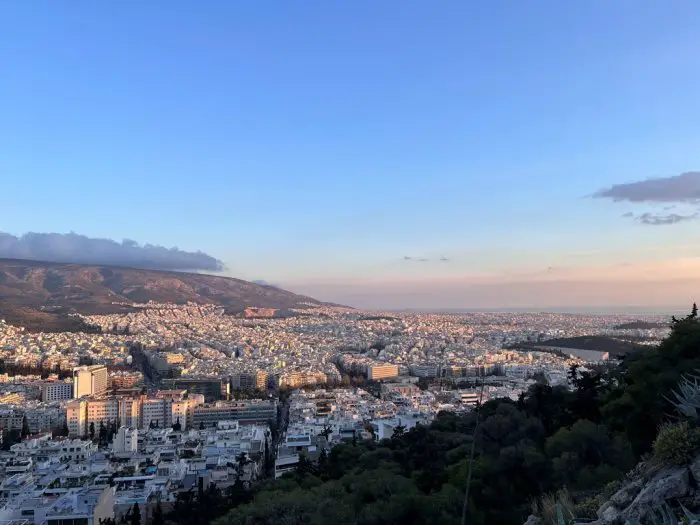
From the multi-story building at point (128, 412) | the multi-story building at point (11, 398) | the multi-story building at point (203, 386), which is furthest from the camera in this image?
the multi-story building at point (203, 386)

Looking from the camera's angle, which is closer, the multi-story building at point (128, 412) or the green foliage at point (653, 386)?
the green foliage at point (653, 386)

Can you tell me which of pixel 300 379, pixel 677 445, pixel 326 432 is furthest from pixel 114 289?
pixel 677 445

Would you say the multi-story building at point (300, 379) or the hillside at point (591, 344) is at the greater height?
the hillside at point (591, 344)

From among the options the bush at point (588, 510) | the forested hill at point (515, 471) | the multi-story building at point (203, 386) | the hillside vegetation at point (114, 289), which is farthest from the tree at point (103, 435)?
the hillside vegetation at point (114, 289)

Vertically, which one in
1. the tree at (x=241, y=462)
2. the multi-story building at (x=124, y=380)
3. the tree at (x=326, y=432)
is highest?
the tree at (x=326, y=432)

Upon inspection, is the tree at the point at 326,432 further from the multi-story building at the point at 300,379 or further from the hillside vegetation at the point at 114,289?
the hillside vegetation at the point at 114,289

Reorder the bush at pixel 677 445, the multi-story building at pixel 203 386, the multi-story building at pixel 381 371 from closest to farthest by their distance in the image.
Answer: the bush at pixel 677 445 < the multi-story building at pixel 203 386 < the multi-story building at pixel 381 371

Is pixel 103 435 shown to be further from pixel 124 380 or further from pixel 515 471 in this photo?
pixel 515 471

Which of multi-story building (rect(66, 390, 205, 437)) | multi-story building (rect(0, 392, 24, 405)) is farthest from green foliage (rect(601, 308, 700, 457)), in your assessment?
multi-story building (rect(0, 392, 24, 405))
